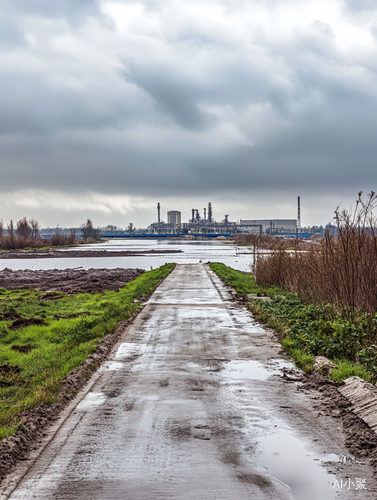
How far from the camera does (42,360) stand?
1035cm

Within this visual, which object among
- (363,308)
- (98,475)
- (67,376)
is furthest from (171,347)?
(98,475)

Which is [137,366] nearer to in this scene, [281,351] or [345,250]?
[281,351]

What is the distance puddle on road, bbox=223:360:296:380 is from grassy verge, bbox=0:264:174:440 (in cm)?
290

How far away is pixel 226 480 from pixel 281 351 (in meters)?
6.31

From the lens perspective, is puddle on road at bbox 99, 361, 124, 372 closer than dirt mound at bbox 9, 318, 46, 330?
Yes

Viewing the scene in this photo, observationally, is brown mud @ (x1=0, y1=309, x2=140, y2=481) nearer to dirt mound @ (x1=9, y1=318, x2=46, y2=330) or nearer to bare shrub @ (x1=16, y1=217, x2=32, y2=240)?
dirt mound @ (x1=9, y1=318, x2=46, y2=330)

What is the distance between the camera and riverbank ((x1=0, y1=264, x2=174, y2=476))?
634cm

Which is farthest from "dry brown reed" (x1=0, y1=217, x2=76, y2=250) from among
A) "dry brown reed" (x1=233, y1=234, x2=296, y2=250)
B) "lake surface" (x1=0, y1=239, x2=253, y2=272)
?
"dry brown reed" (x1=233, y1=234, x2=296, y2=250)

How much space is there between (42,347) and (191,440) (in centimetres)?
706

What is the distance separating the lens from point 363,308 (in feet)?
39.0

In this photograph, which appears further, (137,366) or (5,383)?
(137,366)

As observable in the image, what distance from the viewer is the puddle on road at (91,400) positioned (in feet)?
23.7

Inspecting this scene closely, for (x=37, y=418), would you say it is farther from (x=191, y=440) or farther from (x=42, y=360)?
(x=42, y=360)

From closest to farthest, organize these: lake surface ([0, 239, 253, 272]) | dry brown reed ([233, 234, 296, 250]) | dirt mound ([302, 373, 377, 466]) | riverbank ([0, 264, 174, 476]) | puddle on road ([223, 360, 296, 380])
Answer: dirt mound ([302, 373, 377, 466]), riverbank ([0, 264, 174, 476]), puddle on road ([223, 360, 296, 380]), dry brown reed ([233, 234, 296, 250]), lake surface ([0, 239, 253, 272])
